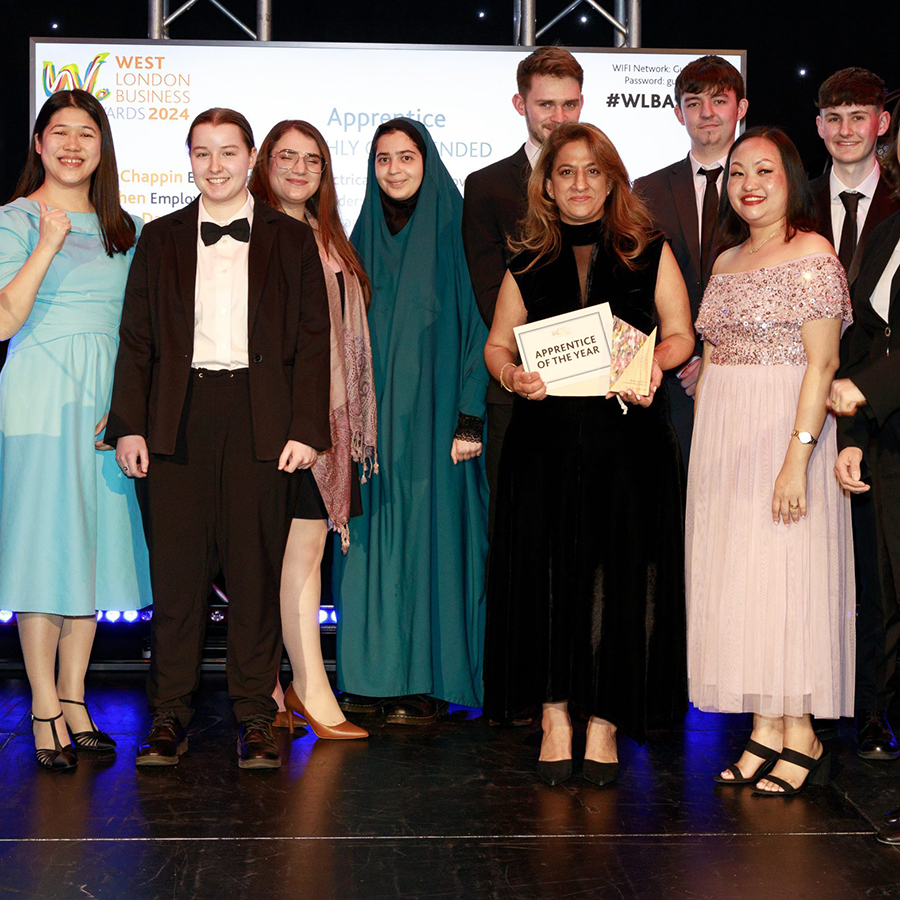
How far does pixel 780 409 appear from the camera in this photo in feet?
10.7

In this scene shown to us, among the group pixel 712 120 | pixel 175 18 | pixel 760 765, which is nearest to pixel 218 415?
pixel 760 765

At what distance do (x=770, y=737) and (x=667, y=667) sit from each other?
15.9 inches

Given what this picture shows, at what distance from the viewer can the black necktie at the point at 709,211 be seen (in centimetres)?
426

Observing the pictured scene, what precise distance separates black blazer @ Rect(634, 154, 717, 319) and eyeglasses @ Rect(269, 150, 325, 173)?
1233 mm

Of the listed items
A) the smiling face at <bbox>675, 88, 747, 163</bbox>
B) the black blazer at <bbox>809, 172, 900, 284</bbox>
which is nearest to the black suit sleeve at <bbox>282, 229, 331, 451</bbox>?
the smiling face at <bbox>675, 88, 747, 163</bbox>

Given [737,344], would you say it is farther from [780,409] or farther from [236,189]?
[236,189]

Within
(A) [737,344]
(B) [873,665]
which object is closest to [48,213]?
(A) [737,344]

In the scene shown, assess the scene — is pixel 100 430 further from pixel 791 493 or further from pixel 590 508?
pixel 791 493

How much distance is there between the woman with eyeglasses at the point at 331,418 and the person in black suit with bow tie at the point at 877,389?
1613mm

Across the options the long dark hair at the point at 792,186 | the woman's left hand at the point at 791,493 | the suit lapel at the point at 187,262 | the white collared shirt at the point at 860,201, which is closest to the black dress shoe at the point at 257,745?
A: the suit lapel at the point at 187,262

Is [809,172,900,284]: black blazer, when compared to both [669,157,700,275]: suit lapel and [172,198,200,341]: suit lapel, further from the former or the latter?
[172,198,200,341]: suit lapel

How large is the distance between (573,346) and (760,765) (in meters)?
1.38

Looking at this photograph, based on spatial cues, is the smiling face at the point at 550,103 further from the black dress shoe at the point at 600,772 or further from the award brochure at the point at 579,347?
the black dress shoe at the point at 600,772

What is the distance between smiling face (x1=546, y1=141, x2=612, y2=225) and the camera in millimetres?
3359
